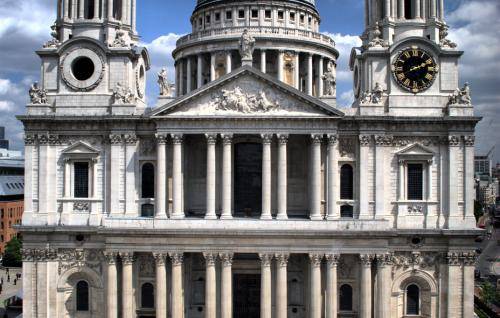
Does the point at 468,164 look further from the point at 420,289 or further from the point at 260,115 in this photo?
the point at 260,115

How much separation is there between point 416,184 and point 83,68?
1025 inches

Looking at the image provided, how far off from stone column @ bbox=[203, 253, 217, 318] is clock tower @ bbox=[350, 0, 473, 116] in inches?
587

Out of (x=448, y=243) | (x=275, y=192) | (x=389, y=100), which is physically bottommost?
(x=448, y=243)

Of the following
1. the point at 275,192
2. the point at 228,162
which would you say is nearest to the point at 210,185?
the point at 228,162

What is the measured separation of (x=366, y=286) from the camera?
45.6 metres

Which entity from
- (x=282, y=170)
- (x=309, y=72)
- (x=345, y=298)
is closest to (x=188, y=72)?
(x=309, y=72)

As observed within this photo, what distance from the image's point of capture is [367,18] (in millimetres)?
51219

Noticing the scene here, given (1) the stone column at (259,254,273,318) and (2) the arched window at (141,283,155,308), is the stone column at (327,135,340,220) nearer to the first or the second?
(1) the stone column at (259,254,273,318)

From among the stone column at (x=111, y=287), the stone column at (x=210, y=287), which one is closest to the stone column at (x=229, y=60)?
the stone column at (x=210, y=287)

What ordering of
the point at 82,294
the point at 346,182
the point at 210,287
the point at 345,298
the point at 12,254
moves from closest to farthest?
the point at 210,287 → the point at 345,298 → the point at 346,182 → the point at 82,294 → the point at 12,254

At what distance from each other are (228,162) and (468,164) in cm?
1715

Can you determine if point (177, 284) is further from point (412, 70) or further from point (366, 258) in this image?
point (412, 70)

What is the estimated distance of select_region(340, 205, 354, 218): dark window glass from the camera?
47438mm

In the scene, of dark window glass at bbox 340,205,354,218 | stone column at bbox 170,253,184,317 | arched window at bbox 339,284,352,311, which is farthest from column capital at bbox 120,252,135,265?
dark window glass at bbox 340,205,354,218
